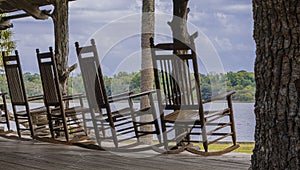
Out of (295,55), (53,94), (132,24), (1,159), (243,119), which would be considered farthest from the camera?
(132,24)

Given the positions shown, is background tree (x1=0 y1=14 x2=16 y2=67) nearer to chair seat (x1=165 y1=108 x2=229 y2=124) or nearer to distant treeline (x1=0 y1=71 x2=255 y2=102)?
distant treeline (x1=0 y1=71 x2=255 y2=102)

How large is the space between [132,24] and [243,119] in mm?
3666

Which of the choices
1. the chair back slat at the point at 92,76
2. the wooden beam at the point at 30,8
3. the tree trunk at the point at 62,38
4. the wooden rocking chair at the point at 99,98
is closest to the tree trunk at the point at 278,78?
the wooden rocking chair at the point at 99,98

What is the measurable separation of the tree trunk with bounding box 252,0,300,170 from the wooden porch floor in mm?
1568

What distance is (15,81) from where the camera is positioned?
4.44 metres

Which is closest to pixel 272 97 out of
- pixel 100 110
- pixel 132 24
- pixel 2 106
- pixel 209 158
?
pixel 209 158

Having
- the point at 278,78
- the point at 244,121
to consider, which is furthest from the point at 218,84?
the point at 278,78

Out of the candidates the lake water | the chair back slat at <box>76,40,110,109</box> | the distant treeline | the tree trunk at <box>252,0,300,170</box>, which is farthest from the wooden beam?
the tree trunk at <box>252,0,300,170</box>

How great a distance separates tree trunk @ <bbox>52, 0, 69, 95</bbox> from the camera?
545 cm

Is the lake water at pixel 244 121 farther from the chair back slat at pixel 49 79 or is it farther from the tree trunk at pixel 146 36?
the tree trunk at pixel 146 36

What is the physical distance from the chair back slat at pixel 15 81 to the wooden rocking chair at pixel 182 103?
5.66 feet

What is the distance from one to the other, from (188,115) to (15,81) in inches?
84.6

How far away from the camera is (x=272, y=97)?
1.45 m

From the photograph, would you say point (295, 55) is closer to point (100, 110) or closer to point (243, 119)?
point (100, 110)
